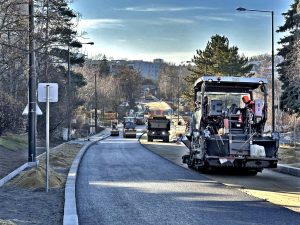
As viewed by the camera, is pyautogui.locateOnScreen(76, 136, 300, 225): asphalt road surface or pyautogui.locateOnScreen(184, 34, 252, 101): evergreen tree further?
pyautogui.locateOnScreen(184, 34, 252, 101): evergreen tree

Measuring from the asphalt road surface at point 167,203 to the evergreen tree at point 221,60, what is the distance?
48.4 m

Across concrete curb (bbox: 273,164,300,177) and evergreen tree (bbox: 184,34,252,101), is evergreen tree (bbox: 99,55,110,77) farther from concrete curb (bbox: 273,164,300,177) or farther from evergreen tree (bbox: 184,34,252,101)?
concrete curb (bbox: 273,164,300,177)

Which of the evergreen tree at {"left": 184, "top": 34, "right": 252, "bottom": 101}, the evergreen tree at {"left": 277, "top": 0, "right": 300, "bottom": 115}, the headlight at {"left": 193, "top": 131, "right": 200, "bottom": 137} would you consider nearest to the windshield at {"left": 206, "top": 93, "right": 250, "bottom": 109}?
the headlight at {"left": 193, "top": 131, "right": 200, "bottom": 137}

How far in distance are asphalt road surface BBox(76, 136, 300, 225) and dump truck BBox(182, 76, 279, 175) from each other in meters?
1.20

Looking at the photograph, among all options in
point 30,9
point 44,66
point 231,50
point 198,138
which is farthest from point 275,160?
point 231,50

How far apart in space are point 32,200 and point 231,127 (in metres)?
8.73

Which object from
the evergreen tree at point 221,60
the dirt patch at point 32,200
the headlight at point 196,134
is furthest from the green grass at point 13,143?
the evergreen tree at point 221,60

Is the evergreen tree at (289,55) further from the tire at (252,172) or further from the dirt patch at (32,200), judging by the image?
the dirt patch at (32,200)

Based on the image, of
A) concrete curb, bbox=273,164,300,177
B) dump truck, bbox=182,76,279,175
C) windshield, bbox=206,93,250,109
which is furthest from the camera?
windshield, bbox=206,93,250,109

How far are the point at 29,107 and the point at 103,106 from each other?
104528mm

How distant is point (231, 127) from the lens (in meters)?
19.2

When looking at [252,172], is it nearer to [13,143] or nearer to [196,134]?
[196,134]

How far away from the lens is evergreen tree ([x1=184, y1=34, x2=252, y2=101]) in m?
68.6

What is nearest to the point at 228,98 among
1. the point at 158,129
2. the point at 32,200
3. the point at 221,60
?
the point at 32,200
